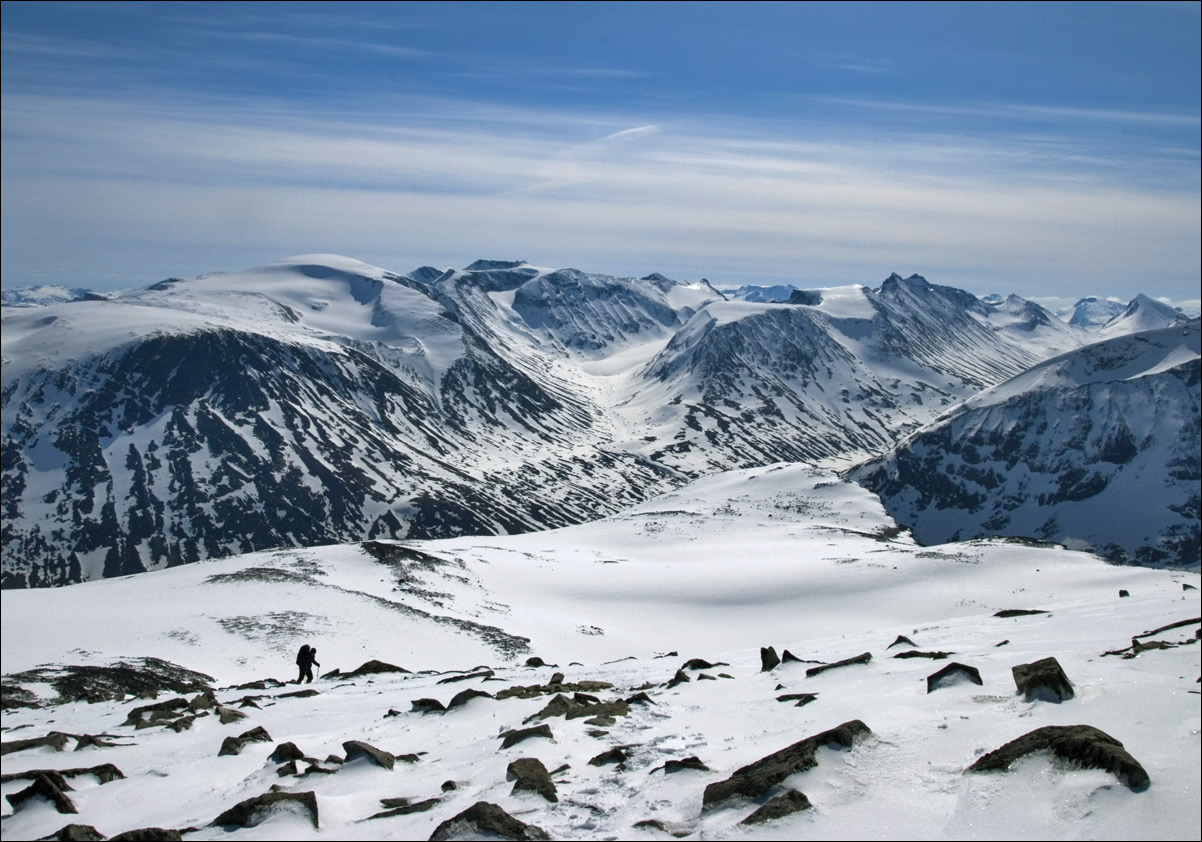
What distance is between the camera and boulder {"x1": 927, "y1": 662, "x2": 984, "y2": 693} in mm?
15859

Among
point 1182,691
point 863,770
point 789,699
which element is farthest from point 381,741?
point 1182,691

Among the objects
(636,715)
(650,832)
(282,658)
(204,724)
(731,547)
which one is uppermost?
(650,832)

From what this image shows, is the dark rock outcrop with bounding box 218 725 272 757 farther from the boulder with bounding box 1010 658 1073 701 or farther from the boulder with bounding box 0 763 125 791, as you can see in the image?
the boulder with bounding box 1010 658 1073 701

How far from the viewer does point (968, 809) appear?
1027 cm

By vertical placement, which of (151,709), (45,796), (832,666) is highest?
(45,796)

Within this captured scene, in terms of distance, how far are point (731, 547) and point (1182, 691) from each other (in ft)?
293

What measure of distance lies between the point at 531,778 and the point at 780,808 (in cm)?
402

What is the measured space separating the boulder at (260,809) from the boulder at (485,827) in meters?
2.54

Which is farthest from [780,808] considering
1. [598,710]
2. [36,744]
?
[36,744]

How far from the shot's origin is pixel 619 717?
56.2 ft

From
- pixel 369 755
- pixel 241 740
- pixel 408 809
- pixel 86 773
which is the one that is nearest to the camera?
pixel 408 809

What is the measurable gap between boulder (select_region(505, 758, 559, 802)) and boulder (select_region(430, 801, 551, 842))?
117cm

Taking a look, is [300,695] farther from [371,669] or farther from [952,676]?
[952,676]

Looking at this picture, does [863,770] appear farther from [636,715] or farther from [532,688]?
[532,688]
